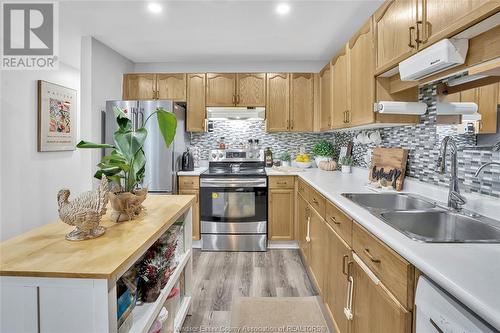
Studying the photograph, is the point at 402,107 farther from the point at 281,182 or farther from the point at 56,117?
the point at 56,117

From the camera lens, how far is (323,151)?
3.80 m

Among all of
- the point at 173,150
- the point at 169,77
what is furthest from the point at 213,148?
the point at 169,77

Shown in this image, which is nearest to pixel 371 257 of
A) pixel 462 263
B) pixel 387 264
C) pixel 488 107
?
pixel 387 264

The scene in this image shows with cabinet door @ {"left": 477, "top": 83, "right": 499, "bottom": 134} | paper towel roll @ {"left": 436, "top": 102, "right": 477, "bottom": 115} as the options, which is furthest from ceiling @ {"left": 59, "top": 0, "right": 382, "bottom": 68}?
cabinet door @ {"left": 477, "top": 83, "right": 499, "bottom": 134}

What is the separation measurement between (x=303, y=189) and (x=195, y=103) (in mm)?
1886

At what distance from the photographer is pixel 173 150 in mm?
3367

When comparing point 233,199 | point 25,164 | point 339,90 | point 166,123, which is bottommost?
point 233,199

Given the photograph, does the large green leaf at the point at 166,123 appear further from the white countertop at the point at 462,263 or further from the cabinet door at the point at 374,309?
the cabinet door at the point at 374,309

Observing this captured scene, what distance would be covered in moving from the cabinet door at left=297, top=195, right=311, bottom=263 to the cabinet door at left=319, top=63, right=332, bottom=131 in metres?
0.96

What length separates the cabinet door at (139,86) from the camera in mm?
3822

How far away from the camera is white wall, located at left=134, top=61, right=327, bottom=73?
3994 millimetres

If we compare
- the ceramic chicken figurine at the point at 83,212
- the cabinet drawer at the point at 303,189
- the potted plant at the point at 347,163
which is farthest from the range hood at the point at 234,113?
the ceramic chicken figurine at the point at 83,212

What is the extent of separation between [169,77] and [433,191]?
10.9ft

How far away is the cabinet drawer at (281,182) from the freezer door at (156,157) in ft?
3.96
